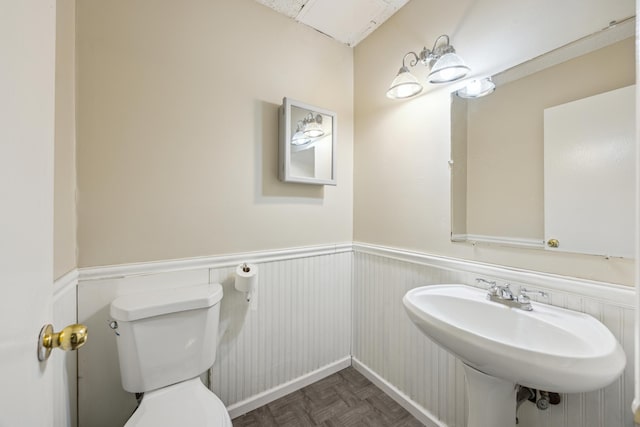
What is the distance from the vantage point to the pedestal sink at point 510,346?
690 millimetres

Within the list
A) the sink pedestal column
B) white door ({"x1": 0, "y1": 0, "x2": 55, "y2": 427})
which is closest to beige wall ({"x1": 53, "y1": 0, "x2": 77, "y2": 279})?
white door ({"x1": 0, "y1": 0, "x2": 55, "y2": 427})

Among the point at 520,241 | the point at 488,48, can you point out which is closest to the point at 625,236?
the point at 520,241

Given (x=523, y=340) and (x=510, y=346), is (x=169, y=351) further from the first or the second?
(x=523, y=340)

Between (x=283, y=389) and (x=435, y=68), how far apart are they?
6.68ft

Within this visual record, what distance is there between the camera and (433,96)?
4.66 feet

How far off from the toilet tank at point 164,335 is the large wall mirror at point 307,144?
851 mm

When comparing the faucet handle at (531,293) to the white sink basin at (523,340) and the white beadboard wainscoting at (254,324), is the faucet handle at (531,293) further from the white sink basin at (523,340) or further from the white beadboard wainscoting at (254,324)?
the white beadboard wainscoting at (254,324)

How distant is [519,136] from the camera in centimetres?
114

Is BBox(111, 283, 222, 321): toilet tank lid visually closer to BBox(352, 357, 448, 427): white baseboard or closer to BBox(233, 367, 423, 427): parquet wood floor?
BBox(233, 367, 423, 427): parquet wood floor

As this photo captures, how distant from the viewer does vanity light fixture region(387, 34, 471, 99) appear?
3.87 ft

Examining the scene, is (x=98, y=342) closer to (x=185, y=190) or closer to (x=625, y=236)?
(x=185, y=190)

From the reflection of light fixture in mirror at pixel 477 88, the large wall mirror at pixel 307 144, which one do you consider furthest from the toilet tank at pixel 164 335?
the reflection of light fixture in mirror at pixel 477 88

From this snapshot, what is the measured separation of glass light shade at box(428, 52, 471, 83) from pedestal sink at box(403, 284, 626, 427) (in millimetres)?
1028

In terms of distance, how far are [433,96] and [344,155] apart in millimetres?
724
